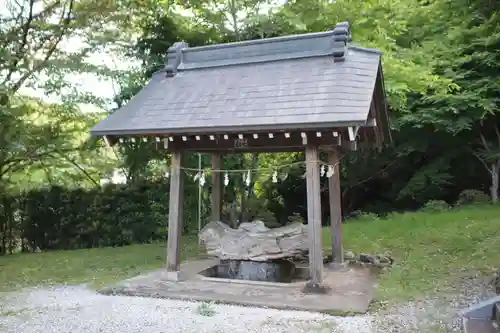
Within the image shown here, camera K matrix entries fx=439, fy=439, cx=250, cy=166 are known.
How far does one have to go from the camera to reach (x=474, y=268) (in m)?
6.72

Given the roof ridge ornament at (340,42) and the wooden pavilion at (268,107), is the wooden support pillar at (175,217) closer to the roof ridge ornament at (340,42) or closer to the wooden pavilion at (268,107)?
the wooden pavilion at (268,107)

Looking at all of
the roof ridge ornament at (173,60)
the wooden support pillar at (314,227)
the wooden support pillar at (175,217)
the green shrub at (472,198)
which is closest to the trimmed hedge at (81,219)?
the roof ridge ornament at (173,60)

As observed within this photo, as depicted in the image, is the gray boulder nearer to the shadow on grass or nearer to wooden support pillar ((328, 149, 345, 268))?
wooden support pillar ((328, 149, 345, 268))

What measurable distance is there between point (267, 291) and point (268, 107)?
2489 mm

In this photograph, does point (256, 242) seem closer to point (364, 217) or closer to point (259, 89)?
point (259, 89)

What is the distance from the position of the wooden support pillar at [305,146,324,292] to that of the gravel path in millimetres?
826

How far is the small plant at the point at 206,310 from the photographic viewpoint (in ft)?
16.5

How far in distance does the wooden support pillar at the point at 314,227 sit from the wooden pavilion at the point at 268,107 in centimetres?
1

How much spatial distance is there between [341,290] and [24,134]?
7159 millimetres

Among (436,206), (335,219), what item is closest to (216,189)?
(335,219)

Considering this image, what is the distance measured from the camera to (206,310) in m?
5.11

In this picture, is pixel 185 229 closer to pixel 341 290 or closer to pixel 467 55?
pixel 341 290

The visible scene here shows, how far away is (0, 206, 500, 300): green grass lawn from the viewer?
21.5 ft

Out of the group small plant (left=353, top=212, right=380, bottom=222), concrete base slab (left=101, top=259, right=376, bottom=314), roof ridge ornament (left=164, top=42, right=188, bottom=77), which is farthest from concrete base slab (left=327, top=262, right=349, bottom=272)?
small plant (left=353, top=212, right=380, bottom=222)
